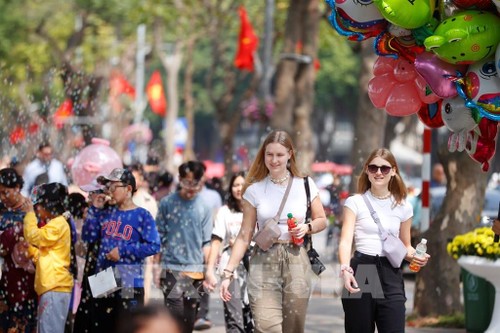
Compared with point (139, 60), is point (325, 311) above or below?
below

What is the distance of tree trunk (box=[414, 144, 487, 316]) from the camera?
45.0ft

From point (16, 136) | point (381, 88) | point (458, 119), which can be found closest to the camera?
point (458, 119)

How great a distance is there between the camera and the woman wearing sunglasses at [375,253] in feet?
27.6

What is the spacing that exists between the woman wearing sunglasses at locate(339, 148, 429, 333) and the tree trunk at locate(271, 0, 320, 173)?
42.0 feet

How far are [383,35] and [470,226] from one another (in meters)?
5.67

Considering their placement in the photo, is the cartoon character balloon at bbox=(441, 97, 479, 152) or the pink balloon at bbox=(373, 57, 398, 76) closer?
the cartoon character balloon at bbox=(441, 97, 479, 152)

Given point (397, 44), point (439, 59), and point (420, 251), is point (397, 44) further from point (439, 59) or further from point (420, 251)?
point (420, 251)

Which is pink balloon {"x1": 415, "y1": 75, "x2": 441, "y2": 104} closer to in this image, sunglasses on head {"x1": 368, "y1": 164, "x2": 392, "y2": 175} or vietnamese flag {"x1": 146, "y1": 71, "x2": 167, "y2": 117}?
sunglasses on head {"x1": 368, "y1": 164, "x2": 392, "y2": 175}

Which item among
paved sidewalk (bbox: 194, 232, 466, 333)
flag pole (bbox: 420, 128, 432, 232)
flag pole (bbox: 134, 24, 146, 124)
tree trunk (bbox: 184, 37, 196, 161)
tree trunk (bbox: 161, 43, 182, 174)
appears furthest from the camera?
flag pole (bbox: 134, 24, 146, 124)

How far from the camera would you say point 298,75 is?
23047 mm

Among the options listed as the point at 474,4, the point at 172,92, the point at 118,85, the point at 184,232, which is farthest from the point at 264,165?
the point at 172,92

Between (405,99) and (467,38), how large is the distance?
3.37ft

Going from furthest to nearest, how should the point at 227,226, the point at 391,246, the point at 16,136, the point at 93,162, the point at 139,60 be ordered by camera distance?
the point at 139,60 < the point at 16,136 < the point at 93,162 < the point at 227,226 < the point at 391,246

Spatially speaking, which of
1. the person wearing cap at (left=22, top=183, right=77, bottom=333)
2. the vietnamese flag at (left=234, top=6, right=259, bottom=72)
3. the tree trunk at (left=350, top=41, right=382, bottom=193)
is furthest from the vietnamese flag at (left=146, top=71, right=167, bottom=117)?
the person wearing cap at (left=22, top=183, right=77, bottom=333)
